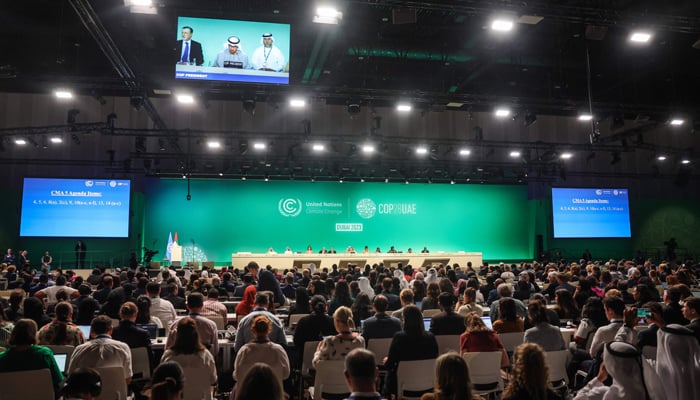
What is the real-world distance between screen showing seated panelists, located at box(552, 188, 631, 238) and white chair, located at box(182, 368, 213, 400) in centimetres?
1941

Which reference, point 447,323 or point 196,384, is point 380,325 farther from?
point 196,384

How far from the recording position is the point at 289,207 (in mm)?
21406

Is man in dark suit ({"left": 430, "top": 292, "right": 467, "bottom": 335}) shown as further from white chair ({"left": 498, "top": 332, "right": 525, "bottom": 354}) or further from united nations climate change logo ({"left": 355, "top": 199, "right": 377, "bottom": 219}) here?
united nations climate change logo ({"left": 355, "top": 199, "right": 377, "bottom": 219})

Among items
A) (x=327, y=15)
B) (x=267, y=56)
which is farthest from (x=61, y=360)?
(x=267, y=56)

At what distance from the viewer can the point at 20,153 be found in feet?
62.3

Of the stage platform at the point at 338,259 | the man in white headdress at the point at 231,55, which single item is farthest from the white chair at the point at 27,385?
the stage platform at the point at 338,259

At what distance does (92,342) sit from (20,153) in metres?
19.0

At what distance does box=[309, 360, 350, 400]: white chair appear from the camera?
3721 mm

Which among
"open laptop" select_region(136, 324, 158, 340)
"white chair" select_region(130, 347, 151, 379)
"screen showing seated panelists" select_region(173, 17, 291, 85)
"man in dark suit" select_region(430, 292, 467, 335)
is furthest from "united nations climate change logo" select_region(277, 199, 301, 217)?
"white chair" select_region(130, 347, 151, 379)

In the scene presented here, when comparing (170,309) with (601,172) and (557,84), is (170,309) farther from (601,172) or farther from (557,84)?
(601,172)

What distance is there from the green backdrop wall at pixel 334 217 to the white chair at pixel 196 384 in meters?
17.8

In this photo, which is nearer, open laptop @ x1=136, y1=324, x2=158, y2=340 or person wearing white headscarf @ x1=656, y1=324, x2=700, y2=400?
person wearing white headscarf @ x1=656, y1=324, x2=700, y2=400

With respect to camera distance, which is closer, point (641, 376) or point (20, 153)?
point (641, 376)

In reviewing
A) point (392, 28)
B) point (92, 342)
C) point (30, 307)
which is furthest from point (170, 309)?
point (392, 28)
